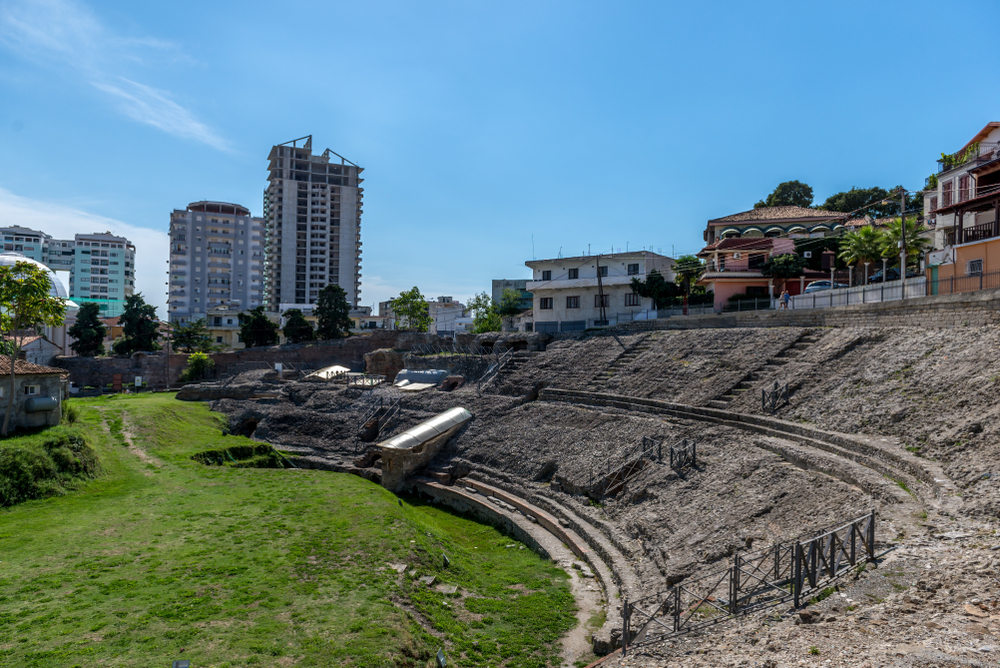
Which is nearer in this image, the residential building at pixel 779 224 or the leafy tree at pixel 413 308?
the residential building at pixel 779 224

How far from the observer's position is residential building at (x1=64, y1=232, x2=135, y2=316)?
133500 mm

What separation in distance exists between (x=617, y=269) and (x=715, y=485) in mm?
34351

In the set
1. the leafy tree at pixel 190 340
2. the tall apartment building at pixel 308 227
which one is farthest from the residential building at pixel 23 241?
the leafy tree at pixel 190 340

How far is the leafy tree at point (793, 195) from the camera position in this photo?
72.9 meters

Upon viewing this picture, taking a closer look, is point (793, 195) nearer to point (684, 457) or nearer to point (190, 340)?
point (684, 457)

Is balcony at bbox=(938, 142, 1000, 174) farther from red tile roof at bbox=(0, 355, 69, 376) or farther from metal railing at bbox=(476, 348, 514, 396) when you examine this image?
red tile roof at bbox=(0, 355, 69, 376)

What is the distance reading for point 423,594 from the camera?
49.0 feet

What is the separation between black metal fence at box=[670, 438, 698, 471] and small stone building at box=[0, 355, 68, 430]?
87.5 ft

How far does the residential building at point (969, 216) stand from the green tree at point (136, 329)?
76465mm

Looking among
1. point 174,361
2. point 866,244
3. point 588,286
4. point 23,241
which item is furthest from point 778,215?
point 23,241

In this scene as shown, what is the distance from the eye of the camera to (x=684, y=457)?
782 inches

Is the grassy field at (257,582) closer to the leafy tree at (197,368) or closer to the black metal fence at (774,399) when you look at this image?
the black metal fence at (774,399)

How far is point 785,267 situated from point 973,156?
13.5 m

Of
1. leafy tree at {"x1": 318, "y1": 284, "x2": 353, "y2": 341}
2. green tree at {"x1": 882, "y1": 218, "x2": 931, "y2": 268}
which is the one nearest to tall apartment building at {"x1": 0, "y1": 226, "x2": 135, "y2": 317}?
leafy tree at {"x1": 318, "y1": 284, "x2": 353, "y2": 341}
